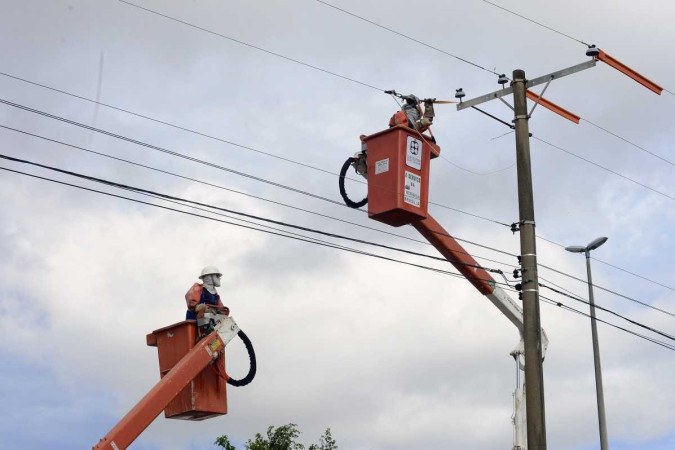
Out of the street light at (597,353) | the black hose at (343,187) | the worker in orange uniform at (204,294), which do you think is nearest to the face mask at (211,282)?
the worker in orange uniform at (204,294)

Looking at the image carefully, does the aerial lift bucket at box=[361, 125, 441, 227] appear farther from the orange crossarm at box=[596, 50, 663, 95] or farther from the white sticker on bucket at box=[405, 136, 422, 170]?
the orange crossarm at box=[596, 50, 663, 95]

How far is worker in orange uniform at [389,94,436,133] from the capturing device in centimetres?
1800

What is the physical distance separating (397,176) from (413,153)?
54 cm

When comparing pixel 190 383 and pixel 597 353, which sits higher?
pixel 597 353

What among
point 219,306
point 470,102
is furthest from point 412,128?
point 219,306

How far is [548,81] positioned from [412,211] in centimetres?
312

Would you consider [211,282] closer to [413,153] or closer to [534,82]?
[413,153]

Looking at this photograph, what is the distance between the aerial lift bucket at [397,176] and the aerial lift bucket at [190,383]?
3123 mm

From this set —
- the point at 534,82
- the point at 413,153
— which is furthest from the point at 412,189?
the point at 534,82

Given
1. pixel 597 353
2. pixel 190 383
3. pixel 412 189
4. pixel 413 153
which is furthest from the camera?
pixel 597 353

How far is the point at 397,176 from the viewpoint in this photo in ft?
55.9

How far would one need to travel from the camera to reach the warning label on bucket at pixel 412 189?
17109 millimetres

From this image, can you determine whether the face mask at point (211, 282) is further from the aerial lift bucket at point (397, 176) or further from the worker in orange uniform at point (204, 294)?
the aerial lift bucket at point (397, 176)

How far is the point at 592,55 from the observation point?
18109 millimetres
